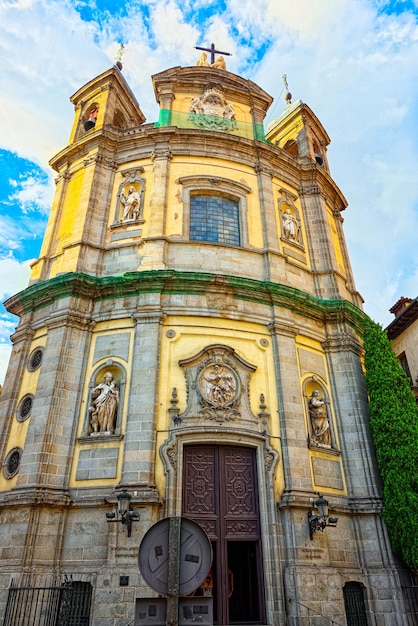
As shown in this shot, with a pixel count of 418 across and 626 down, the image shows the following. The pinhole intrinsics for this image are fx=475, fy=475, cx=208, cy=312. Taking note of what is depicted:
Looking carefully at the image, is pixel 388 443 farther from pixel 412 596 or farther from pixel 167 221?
pixel 167 221

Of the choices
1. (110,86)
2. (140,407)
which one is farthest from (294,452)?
(110,86)

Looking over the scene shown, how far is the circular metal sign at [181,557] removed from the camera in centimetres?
455

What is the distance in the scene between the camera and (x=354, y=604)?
12.3m

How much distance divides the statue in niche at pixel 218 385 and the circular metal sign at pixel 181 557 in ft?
27.5

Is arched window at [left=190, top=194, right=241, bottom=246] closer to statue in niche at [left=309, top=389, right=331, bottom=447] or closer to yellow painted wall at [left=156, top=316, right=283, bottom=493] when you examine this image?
yellow painted wall at [left=156, top=316, right=283, bottom=493]

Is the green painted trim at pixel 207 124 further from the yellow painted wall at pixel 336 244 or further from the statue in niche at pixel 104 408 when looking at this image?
the statue in niche at pixel 104 408

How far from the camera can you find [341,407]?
1495 cm

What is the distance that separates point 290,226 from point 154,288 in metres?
6.51

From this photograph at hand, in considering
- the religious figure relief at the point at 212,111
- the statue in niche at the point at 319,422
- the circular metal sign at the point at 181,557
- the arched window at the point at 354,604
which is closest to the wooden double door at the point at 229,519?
the statue in niche at the point at 319,422

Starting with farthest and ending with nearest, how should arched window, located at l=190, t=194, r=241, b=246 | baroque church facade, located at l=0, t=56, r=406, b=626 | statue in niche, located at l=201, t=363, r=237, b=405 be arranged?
arched window, located at l=190, t=194, r=241, b=246, statue in niche, located at l=201, t=363, r=237, b=405, baroque church facade, located at l=0, t=56, r=406, b=626

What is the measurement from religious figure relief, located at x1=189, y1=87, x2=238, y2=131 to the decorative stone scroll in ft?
34.4

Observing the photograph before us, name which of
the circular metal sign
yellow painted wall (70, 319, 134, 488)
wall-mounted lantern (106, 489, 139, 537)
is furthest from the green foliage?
the circular metal sign

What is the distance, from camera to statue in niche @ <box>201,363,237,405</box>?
1323 centimetres

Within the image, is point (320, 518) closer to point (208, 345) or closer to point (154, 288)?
point (208, 345)
